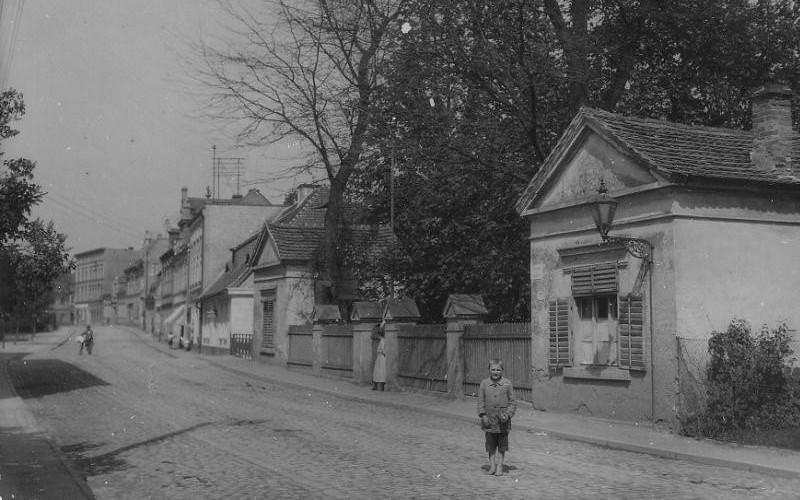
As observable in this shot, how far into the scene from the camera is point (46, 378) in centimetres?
2711

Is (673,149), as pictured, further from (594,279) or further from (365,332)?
(365,332)

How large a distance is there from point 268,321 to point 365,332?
1095cm

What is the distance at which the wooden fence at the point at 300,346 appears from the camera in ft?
102

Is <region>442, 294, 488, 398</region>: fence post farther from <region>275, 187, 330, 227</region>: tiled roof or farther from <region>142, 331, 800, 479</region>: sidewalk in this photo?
<region>275, 187, 330, 227</region>: tiled roof

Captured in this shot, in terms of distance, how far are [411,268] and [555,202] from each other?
9.33 metres

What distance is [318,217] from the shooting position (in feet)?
132

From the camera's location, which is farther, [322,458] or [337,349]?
[337,349]

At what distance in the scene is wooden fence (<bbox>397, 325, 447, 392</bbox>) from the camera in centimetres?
2155

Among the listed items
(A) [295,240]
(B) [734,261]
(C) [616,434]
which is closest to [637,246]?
(B) [734,261]

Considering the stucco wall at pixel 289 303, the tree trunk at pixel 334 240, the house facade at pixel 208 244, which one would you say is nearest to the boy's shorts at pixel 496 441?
the tree trunk at pixel 334 240

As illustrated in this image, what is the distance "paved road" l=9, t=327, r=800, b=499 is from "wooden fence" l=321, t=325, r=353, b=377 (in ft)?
22.4

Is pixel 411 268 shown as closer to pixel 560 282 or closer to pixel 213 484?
pixel 560 282

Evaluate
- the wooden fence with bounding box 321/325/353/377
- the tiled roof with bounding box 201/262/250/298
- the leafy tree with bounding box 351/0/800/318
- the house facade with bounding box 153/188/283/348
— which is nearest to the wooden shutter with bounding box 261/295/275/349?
the wooden fence with bounding box 321/325/353/377

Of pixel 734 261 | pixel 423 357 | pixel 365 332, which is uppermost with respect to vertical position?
pixel 734 261
